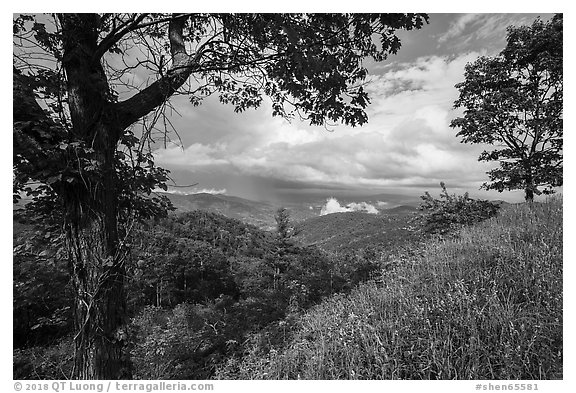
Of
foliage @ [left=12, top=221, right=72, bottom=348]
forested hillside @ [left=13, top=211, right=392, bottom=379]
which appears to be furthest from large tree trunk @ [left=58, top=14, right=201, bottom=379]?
foliage @ [left=12, top=221, right=72, bottom=348]

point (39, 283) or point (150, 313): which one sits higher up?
point (39, 283)

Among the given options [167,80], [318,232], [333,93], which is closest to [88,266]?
[167,80]

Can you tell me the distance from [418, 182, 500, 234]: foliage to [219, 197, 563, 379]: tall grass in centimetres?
683

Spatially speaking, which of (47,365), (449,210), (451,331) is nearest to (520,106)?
(449,210)

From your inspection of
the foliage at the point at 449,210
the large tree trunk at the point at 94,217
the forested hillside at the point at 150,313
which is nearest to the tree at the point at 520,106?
the foliage at the point at 449,210

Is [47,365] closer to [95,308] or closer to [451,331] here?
[95,308]

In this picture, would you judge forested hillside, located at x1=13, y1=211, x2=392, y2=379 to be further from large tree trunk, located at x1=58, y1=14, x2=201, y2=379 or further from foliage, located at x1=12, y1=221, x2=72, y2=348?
large tree trunk, located at x1=58, y1=14, x2=201, y2=379

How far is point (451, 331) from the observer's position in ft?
7.98

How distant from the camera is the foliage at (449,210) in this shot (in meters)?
9.95

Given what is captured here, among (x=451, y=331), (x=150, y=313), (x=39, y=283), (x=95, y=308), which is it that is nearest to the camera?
(x=451, y=331)

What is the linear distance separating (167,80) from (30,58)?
1334 mm

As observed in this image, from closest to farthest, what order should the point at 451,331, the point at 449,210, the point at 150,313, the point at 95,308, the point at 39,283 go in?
the point at 451,331
the point at 95,308
the point at 39,283
the point at 449,210
the point at 150,313

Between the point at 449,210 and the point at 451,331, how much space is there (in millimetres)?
9579
